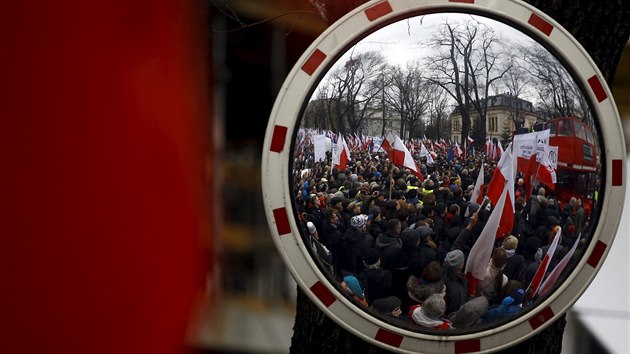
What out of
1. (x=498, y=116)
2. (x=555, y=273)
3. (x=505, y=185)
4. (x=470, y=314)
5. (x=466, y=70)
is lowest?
(x=470, y=314)

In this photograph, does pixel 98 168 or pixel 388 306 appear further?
pixel 388 306

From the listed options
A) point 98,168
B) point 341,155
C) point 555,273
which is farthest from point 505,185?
point 98,168

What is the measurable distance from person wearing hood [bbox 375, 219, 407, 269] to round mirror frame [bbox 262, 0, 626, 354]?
15cm

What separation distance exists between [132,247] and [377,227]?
554 mm

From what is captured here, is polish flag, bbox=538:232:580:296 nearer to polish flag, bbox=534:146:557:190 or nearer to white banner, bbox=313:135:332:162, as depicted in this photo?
polish flag, bbox=534:146:557:190

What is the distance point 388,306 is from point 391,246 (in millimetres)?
159

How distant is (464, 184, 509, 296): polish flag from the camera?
1.57 metres

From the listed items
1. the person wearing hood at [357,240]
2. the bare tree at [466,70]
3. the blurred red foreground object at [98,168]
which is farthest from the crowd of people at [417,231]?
the blurred red foreground object at [98,168]

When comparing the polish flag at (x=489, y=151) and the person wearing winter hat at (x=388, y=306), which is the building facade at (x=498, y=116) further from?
the person wearing winter hat at (x=388, y=306)

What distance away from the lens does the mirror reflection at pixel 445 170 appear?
1.52 metres

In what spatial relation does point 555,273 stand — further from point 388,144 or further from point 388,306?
point 388,144

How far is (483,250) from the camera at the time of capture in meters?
1.59

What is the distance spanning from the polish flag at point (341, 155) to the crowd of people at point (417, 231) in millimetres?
12

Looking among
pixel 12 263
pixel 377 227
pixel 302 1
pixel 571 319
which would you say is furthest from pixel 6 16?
pixel 571 319
